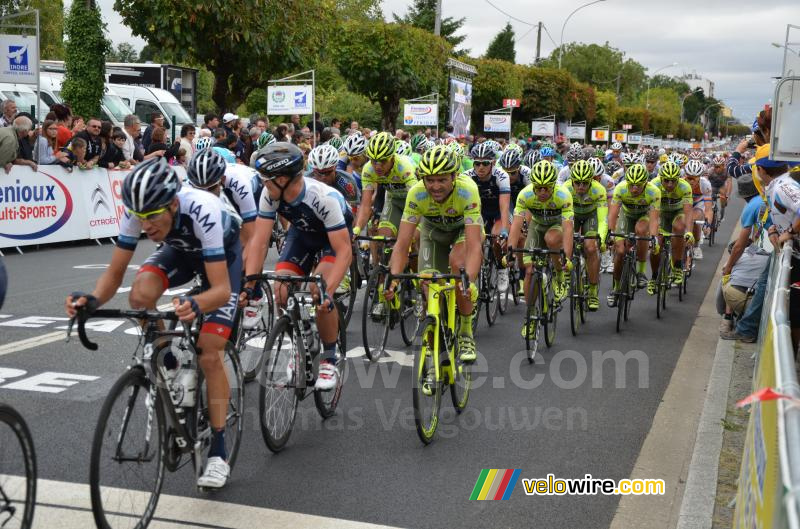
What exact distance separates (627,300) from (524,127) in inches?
2317

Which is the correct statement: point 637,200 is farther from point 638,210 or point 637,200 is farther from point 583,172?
point 583,172

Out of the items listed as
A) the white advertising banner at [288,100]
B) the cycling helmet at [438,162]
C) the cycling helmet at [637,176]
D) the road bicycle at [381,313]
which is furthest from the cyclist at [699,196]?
the white advertising banner at [288,100]

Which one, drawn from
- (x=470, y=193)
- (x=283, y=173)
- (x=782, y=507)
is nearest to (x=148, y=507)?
(x=283, y=173)

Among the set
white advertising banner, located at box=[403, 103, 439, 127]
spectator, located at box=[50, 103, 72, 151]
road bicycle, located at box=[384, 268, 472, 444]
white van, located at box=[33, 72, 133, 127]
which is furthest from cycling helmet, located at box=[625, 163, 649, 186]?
white advertising banner, located at box=[403, 103, 439, 127]

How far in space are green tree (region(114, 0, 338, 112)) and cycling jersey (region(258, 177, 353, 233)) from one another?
18.9 meters

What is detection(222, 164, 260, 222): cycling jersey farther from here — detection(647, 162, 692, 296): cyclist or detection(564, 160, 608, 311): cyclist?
detection(647, 162, 692, 296): cyclist

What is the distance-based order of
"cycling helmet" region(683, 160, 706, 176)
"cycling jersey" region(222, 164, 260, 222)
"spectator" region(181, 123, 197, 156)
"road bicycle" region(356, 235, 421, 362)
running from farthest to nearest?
"spectator" region(181, 123, 197, 156)
"cycling helmet" region(683, 160, 706, 176)
"road bicycle" region(356, 235, 421, 362)
"cycling jersey" region(222, 164, 260, 222)

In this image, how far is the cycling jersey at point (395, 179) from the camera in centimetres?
1059

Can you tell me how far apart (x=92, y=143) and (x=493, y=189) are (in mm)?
8197

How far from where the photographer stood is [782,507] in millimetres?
2395

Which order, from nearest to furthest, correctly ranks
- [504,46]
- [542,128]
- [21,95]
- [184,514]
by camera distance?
[184,514] < [21,95] < [542,128] < [504,46]

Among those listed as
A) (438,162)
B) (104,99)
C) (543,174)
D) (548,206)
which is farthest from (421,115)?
(438,162)

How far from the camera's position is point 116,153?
16688mm

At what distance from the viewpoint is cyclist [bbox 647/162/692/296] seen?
1344 cm
